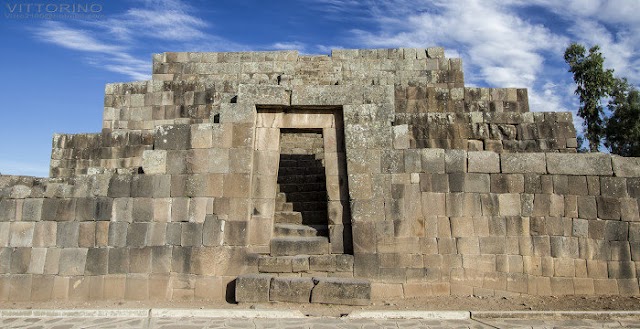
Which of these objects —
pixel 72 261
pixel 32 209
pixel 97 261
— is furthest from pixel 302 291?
pixel 32 209

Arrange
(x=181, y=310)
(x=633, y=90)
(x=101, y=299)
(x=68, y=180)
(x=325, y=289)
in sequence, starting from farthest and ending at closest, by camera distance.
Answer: (x=633, y=90)
(x=68, y=180)
(x=101, y=299)
(x=325, y=289)
(x=181, y=310)

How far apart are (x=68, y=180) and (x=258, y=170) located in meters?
3.90

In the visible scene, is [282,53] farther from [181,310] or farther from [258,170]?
[181,310]

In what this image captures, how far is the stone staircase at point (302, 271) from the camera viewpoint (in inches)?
270

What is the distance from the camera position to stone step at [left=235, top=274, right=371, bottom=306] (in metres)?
6.85

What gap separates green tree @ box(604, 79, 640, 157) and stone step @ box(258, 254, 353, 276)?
22.7m

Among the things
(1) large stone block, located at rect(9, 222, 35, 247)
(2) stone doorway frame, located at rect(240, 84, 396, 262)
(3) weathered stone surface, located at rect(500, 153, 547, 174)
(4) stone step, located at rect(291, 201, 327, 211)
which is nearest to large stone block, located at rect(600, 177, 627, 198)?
(3) weathered stone surface, located at rect(500, 153, 547, 174)

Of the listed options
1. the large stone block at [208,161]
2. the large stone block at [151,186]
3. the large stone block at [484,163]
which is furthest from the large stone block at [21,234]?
the large stone block at [484,163]

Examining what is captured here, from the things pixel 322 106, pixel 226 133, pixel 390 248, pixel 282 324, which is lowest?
pixel 282 324

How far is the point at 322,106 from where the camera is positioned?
8172 mm

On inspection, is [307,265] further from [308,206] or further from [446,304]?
[446,304]

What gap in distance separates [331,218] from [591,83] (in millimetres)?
22984

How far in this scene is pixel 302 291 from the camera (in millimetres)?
6871

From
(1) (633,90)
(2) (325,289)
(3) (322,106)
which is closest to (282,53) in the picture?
(3) (322,106)
